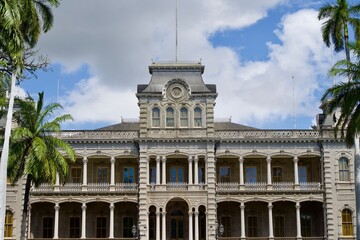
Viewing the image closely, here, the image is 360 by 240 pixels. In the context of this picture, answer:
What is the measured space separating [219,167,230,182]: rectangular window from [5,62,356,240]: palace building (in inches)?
3.3

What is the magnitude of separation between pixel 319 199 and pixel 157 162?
1326cm

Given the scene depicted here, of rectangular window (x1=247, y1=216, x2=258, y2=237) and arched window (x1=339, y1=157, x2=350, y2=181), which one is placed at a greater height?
arched window (x1=339, y1=157, x2=350, y2=181)

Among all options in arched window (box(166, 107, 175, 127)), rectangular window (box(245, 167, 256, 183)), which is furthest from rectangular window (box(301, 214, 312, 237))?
arched window (box(166, 107, 175, 127))

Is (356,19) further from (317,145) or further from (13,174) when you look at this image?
(13,174)

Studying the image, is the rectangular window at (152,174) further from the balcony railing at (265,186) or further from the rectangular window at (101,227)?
the rectangular window at (101,227)

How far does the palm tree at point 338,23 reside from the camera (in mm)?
37406

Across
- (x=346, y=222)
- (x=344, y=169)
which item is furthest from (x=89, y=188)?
(x=346, y=222)

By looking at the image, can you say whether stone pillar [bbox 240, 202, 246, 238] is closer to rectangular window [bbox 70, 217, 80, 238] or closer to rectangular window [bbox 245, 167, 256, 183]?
rectangular window [bbox 245, 167, 256, 183]

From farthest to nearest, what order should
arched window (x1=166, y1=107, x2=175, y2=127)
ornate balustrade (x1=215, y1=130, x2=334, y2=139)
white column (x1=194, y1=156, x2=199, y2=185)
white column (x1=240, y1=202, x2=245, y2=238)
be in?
1. ornate balustrade (x1=215, y1=130, x2=334, y2=139)
2. arched window (x1=166, y1=107, x2=175, y2=127)
3. white column (x1=240, y1=202, x2=245, y2=238)
4. white column (x1=194, y1=156, x2=199, y2=185)

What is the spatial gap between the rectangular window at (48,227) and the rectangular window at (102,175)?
5139 millimetres

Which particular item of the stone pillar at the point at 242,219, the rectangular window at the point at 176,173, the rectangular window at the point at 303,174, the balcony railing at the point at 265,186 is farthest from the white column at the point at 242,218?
the rectangular window at the point at 303,174

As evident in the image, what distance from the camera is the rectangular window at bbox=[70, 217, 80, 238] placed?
51844mm

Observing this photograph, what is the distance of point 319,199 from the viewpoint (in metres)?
50.5

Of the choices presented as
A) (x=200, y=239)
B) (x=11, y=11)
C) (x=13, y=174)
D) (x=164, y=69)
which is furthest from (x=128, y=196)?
(x=11, y=11)
